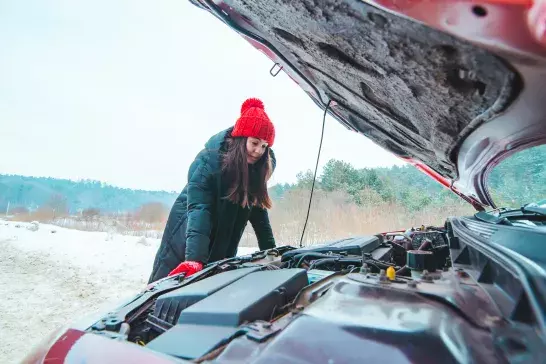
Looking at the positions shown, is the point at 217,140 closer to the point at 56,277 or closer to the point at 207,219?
the point at 207,219

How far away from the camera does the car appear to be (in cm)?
62

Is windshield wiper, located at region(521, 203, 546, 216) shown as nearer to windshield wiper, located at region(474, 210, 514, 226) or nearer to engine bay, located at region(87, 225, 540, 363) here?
windshield wiper, located at region(474, 210, 514, 226)

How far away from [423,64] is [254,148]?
1.43m

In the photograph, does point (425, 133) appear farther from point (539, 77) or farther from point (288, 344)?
point (288, 344)

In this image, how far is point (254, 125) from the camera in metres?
2.23

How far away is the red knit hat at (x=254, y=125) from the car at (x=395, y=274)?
2.24ft

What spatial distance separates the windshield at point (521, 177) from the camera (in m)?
1.74

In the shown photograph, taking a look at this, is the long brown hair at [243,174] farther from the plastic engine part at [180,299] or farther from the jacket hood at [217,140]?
the plastic engine part at [180,299]

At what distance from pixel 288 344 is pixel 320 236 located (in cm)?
827

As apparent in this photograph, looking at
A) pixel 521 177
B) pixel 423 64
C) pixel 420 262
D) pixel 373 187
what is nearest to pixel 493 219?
pixel 420 262

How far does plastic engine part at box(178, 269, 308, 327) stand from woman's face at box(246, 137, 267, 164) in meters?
1.31

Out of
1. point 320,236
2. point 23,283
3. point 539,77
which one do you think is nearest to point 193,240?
point 539,77

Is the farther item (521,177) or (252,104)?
(252,104)

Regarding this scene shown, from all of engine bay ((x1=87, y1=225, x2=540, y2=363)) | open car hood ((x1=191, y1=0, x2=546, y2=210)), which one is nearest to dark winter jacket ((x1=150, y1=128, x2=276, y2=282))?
open car hood ((x1=191, y1=0, x2=546, y2=210))
